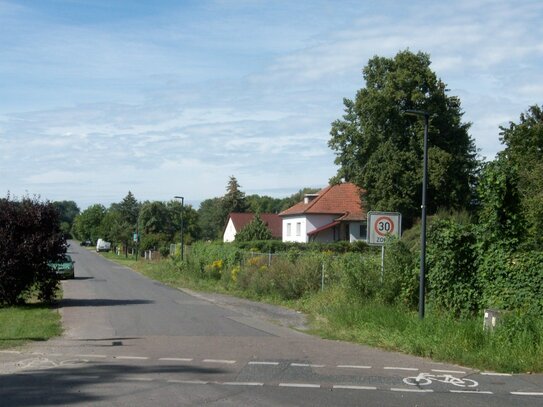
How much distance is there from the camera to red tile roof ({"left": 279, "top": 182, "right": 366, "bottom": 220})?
65312 millimetres

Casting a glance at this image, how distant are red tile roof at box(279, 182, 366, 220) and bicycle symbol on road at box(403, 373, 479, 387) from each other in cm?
5192

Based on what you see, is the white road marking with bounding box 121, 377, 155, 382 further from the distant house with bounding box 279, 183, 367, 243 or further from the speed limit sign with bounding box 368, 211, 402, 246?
the distant house with bounding box 279, 183, 367, 243

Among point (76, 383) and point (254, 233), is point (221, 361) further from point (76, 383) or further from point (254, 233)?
point (254, 233)

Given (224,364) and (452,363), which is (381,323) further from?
(224,364)

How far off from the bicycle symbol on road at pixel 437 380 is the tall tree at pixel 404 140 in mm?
37449

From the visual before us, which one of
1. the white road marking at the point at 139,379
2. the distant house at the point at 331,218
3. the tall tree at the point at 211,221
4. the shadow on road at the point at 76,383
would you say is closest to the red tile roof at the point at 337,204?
the distant house at the point at 331,218

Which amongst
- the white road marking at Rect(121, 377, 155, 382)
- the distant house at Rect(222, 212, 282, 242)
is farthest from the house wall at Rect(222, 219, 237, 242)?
the white road marking at Rect(121, 377, 155, 382)

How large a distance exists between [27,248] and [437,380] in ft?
57.1

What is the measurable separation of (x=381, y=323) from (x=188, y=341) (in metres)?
4.59

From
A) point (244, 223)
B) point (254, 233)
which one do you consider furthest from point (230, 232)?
point (254, 233)

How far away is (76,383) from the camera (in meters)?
10.4

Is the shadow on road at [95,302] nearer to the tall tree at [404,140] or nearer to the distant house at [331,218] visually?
the tall tree at [404,140]

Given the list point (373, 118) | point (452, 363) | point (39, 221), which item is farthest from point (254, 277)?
point (373, 118)

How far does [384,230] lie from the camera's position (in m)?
20.0
